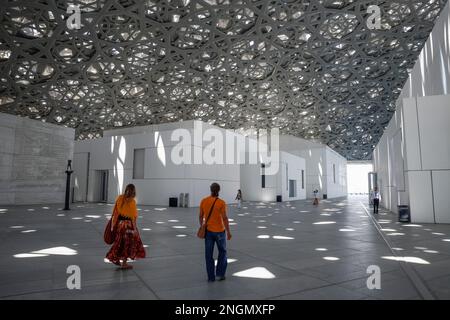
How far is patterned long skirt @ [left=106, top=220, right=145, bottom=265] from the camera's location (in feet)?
17.1

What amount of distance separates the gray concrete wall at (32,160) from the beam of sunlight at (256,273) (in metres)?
20.6

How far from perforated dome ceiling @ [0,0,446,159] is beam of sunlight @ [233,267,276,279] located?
88.3 ft

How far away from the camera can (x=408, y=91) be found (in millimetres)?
19422

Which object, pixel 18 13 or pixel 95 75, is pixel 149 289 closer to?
pixel 18 13

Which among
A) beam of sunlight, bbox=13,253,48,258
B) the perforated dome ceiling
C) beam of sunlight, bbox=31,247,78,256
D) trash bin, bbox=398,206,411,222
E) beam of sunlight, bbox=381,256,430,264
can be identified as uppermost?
the perforated dome ceiling

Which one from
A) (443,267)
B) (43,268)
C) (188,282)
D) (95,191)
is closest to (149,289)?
(188,282)

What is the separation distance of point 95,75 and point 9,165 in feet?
63.3

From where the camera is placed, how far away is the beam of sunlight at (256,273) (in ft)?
15.6

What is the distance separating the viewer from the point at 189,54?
34.7m

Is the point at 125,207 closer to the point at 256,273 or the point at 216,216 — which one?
the point at 216,216

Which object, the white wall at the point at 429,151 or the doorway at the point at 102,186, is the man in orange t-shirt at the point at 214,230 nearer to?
the white wall at the point at 429,151

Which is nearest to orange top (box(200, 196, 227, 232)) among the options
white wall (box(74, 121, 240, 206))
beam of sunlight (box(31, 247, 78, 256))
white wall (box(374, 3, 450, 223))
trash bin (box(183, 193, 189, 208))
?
beam of sunlight (box(31, 247, 78, 256))

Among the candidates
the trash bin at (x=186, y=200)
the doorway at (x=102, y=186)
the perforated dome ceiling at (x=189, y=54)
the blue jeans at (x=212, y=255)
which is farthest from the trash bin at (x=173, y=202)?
the blue jeans at (x=212, y=255)

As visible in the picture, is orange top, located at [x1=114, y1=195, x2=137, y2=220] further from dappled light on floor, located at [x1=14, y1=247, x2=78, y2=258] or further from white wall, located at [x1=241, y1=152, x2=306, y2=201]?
white wall, located at [x1=241, y1=152, x2=306, y2=201]
